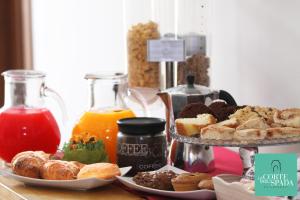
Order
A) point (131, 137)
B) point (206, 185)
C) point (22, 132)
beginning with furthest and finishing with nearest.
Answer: point (22, 132) → point (131, 137) → point (206, 185)

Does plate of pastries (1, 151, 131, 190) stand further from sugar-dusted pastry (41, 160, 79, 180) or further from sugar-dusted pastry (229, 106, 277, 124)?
sugar-dusted pastry (229, 106, 277, 124)

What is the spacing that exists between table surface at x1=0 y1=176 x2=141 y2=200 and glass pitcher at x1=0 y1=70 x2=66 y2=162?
200 millimetres

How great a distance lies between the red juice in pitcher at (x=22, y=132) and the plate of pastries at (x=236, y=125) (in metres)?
0.42

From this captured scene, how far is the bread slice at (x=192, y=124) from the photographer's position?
1375 mm

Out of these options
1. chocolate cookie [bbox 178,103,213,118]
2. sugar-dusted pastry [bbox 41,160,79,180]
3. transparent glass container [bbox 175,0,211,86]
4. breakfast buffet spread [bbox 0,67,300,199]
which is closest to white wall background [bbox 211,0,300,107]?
transparent glass container [bbox 175,0,211,86]

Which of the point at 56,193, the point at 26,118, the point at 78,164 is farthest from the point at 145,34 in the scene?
the point at 56,193

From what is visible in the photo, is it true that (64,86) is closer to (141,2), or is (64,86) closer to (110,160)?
(141,2)

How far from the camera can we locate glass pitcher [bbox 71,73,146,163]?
1628mm

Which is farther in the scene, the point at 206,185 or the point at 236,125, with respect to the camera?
the point at 236,125

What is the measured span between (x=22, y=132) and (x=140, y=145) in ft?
1.20

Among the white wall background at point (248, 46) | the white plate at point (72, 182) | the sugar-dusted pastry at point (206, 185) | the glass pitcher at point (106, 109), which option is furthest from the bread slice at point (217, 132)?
the white wall background at point (248, 46)

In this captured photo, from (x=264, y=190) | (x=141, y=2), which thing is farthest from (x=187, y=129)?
(x=141, y=2)

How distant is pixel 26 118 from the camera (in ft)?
5.45

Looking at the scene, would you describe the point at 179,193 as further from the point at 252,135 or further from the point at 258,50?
the point at 258,50
